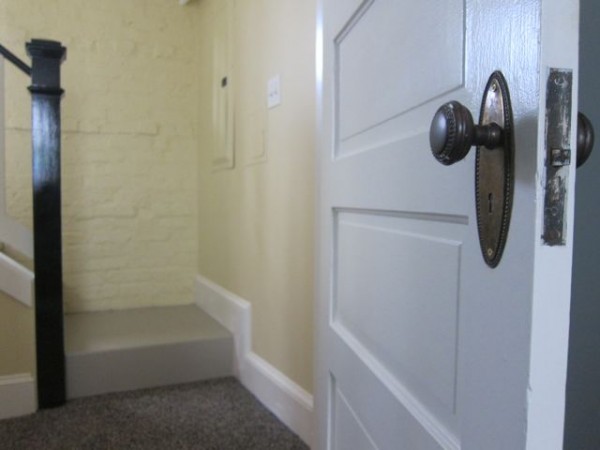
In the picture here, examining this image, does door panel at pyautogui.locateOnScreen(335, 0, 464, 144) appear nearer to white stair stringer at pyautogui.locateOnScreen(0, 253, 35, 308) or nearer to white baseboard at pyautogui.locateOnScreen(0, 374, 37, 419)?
white stair stringer at pyautogui.locateOnScreen(0, 253, 35, 308)

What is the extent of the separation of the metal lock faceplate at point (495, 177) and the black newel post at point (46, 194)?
1760 millimetres

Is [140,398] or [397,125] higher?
[397,125]

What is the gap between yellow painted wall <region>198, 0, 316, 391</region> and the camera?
5.22 feet

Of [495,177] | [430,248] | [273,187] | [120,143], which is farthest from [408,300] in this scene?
[120,143]

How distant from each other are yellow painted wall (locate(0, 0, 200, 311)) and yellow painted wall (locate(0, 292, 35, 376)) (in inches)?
36.0

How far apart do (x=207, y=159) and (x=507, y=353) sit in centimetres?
251

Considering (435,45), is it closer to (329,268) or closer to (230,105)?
(329,268)

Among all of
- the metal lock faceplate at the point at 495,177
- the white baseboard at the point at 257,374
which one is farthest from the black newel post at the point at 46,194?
the metal lock faceplate at the point at 495,177

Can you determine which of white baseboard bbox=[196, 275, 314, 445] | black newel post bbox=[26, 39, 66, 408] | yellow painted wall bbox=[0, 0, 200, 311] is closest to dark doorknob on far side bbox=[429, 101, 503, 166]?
white baseboard bbox=[196, 275, 314, 445]

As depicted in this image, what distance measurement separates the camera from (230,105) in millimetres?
2311

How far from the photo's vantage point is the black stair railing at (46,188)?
1.75 metres

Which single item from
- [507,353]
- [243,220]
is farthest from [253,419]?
[507,353]

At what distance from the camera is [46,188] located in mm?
1768

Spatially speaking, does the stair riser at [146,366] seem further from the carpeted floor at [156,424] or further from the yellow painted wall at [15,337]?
the yellow painted wall at [15,337]
